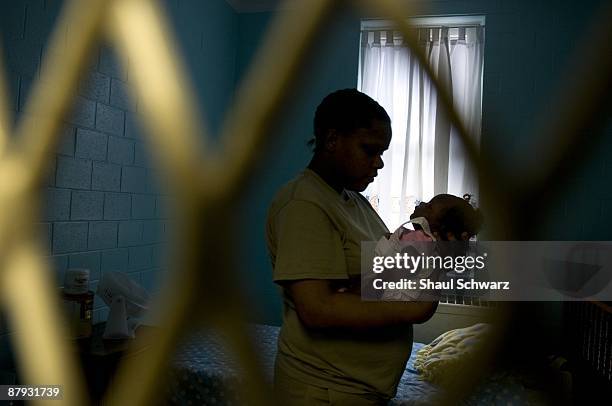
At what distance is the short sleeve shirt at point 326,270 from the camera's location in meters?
0.52

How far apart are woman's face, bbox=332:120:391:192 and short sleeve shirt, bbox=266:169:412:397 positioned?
1.6 inches

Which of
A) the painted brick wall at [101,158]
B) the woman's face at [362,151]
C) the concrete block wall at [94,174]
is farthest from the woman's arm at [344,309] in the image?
the concrete block wall at [94,174]

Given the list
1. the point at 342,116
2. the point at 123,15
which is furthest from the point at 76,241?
the point at 342,116

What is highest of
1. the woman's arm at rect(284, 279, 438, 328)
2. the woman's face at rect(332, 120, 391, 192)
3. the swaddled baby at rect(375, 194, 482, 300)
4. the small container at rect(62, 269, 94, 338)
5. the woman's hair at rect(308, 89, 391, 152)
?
the woman's hair at rect(308, 89, 391, 152)

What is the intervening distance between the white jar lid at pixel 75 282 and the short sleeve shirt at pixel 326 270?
2.54 ft

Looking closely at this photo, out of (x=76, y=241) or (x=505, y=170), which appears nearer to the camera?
(x=505, y=170)

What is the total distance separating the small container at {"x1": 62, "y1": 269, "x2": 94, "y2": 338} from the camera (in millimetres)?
1189

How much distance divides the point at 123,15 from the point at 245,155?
23 cm

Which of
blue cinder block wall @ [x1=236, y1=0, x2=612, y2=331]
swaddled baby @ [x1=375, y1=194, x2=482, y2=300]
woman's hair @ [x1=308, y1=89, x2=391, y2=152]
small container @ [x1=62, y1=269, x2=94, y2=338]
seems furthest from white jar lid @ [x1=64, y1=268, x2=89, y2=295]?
swaddled baby @ [x1=375, y1=194, x2=482, y2=300]

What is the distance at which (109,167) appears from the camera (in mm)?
1442

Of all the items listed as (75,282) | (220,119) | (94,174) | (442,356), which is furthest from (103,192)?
(442,356)

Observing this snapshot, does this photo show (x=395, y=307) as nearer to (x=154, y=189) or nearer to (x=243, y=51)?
(x=154, y=189)

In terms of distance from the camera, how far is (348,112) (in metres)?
0.55

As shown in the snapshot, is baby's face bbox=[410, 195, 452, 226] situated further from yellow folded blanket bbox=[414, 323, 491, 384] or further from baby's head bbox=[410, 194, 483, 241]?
yellow folded blanket bbox=[414, 323, 491, 384]
